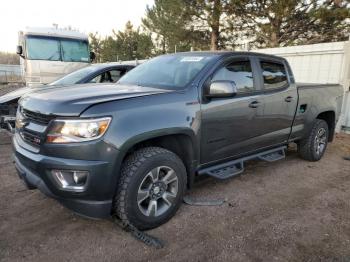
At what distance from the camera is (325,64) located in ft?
25.2

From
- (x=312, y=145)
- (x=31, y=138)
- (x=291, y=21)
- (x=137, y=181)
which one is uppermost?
(x=291, y=21)

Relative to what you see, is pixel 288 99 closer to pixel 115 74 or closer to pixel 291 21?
pixel 115 74

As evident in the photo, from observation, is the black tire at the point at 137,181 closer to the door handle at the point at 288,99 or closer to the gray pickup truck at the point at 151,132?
the gray pickup truck at the point at 151,132

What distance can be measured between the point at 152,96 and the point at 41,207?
1863mm

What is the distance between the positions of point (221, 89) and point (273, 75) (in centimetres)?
149

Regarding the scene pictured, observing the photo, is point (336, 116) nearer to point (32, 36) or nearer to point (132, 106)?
point (132, 106)

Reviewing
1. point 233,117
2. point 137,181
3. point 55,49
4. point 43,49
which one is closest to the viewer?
point 137,181

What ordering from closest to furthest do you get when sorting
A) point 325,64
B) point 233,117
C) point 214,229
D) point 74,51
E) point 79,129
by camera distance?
point 79,129
point 214,229
point 233,117
point 325,64
point 74,51

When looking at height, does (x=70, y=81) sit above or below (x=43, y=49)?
below

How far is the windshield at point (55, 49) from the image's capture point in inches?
419

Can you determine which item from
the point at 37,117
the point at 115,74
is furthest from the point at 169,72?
the point at 115,74

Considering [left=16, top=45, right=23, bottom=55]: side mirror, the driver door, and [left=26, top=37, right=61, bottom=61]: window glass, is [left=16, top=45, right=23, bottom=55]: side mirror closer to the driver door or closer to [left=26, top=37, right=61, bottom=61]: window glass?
[left=26, top=37, right=61, bottom=61]: window glass

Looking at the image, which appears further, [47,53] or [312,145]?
[47,53]

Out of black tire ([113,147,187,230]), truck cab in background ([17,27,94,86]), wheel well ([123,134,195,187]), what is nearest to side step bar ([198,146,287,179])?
wheel well ([123,134,195,187])
